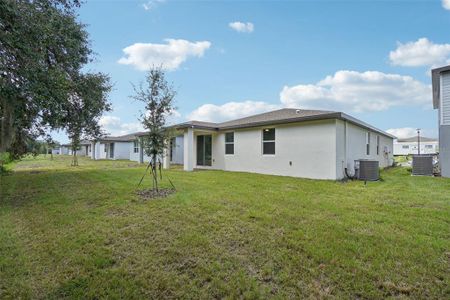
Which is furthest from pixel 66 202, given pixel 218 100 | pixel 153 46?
pixel 218 100

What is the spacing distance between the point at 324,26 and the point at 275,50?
2859mm

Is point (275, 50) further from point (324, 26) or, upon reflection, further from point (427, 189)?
point (427, 189)

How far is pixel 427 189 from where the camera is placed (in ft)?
25.8

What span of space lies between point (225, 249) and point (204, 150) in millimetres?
13078

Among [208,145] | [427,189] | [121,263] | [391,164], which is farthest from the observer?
[391,164]

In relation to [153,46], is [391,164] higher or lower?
lower

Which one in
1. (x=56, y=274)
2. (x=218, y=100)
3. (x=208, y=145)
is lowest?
(x=56, y=274)

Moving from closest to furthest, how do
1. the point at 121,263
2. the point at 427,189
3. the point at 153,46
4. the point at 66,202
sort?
1. the point at 121,263
2. the point at 66,202
3. the point at 427,189
4. the point at 153,46

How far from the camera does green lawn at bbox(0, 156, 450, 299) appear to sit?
2.71 metres

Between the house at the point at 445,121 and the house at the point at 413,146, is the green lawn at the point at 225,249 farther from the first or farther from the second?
the house at the point at 413,146

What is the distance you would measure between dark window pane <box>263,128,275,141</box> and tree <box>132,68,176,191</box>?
669 cm

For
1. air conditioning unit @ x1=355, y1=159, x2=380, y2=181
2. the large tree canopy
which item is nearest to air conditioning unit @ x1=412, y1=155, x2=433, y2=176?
air conditioning unit @ x1=355, y1=159, x2=380, y2=181

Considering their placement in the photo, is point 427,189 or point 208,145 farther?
point 208,145

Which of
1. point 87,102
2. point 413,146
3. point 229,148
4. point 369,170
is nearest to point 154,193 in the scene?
point 87,102
